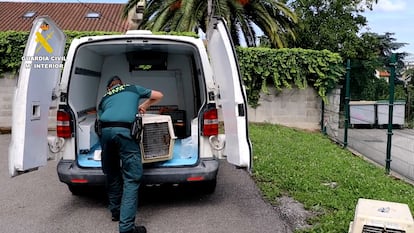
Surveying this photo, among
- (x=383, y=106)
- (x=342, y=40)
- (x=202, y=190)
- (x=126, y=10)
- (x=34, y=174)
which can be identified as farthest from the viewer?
(x=342, y=40)

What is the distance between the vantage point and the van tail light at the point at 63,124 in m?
4.70

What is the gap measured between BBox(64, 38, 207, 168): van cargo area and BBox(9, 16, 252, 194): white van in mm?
15

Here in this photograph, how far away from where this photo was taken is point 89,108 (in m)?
5.99

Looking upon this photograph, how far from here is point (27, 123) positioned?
405 cm

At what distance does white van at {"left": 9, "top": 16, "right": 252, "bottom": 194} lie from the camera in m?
4.09

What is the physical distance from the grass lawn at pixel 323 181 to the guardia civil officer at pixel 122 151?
5.52ft

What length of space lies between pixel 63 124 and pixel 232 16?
12525 mm

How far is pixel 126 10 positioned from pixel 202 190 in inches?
497

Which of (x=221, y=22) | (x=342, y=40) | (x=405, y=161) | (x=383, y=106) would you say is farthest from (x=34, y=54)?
(x=342, y=40)

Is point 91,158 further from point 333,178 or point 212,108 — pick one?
point 333,178

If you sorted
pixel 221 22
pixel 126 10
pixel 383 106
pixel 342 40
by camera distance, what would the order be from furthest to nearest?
1. pixel 342 40
2. pixel 126 10
3. pixel 383 106
4. pixel 221 22

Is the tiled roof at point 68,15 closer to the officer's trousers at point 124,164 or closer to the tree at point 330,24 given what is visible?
the tree at point 330,24

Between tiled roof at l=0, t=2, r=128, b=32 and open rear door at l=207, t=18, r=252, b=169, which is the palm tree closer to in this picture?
tiled roof at l=0, t=2, r=128, b=32

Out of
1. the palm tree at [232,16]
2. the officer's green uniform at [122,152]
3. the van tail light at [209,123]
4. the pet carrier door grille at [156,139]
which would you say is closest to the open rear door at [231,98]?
the van tail light at [209,123]
